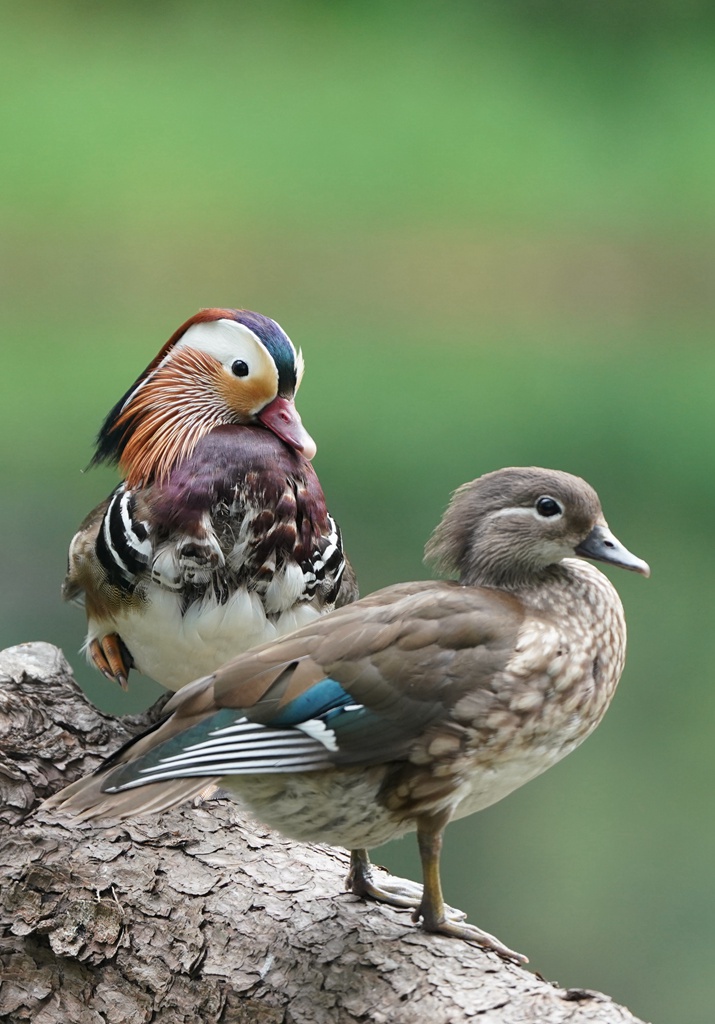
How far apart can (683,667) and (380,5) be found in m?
1.96

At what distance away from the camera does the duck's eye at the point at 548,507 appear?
869 mm

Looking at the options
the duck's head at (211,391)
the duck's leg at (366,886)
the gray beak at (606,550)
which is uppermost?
the gray beak at (606,550)

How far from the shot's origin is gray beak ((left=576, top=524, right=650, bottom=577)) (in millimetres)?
865

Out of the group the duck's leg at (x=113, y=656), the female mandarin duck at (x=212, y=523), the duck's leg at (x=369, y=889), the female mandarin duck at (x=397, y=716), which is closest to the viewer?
the female mandarin duck at (x=397, y=716)

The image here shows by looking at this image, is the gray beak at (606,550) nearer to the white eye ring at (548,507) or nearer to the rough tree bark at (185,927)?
the white eye ring at (548,507)

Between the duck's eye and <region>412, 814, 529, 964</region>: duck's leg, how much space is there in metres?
0.22

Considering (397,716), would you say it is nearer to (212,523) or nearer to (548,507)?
(548,507)

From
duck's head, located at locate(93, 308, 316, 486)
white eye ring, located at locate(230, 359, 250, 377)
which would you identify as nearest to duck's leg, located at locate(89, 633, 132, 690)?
duck's head, located at locate(93, 308, 316, 486)

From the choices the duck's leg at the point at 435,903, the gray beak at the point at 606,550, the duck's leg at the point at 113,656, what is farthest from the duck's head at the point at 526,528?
the duck's leg at the point at 113,656

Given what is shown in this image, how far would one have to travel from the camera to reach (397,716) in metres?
0.79

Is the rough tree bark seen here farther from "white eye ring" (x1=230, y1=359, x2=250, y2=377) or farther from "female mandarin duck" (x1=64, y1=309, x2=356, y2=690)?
"white eye ring" (x1=230, y1=359, x2=250, y2=377)

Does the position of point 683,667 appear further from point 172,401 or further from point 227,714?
point 227,714

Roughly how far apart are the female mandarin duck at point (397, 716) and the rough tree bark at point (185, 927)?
0.19ft

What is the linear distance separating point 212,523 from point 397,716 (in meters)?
0.30
